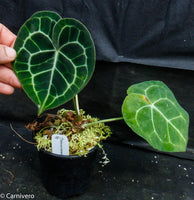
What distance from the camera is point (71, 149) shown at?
3.51 ft

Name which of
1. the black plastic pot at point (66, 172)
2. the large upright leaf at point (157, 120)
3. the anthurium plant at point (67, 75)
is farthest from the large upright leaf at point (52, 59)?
the black plastic pot at point (66, 172)

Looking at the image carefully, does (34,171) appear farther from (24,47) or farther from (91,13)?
(91,13)

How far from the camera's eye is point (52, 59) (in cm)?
89

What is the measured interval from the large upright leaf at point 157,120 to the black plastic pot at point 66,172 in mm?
287

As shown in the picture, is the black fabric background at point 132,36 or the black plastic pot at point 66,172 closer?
the black plastic pot at point 66,172

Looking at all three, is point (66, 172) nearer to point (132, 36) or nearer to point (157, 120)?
point (157, 120)

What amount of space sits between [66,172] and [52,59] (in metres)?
0.52

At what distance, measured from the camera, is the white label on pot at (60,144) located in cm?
100

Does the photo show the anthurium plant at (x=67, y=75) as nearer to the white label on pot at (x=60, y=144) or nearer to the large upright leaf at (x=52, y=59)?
the large upright leaf at (x=52, y=59)

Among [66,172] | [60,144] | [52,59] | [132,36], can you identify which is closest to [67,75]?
[52,59]

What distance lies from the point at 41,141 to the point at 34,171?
0.35m

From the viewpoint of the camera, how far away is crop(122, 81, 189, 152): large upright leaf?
904mm

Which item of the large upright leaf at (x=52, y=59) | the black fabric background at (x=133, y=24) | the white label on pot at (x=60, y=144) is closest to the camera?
the large upright leaf at (x=52, y=59)

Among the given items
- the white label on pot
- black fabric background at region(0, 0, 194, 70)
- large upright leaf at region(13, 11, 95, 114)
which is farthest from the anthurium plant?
black fabric background at region(0, 0, 194, 70)
